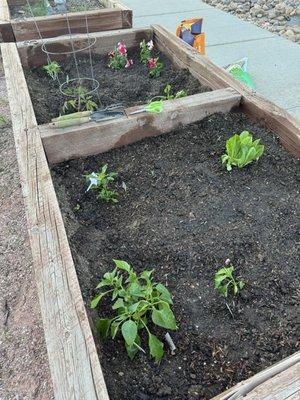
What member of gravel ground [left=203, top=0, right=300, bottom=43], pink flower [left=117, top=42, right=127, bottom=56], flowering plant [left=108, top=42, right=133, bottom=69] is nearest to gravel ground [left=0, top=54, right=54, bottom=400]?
flowering plant [left=108, top=42, right=133, bottom=69]

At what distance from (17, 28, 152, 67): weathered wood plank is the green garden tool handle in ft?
4.75

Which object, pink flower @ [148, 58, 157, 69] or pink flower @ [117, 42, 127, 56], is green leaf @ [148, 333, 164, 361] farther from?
pink flower @ [117, 42, 127, 56]

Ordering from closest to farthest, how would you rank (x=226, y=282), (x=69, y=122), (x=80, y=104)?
1. (x=226, y=282)
2. (x=69, y=122)
3. (x=80, y=104)

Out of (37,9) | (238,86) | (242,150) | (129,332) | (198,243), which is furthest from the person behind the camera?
(37,9)

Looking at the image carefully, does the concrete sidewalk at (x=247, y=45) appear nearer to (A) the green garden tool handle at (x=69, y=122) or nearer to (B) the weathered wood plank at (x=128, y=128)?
A: (B) the weathered wood plank at (x=128, y=128)

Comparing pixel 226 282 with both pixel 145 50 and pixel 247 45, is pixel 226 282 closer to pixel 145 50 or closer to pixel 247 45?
pixel 145 50

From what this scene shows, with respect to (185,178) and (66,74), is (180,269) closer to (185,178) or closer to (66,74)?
(185,178)

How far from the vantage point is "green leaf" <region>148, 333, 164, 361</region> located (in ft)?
4.05

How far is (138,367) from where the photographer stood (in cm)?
125

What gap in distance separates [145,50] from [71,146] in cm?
166

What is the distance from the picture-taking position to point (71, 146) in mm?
2078

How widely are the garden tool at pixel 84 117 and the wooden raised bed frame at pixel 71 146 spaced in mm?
49

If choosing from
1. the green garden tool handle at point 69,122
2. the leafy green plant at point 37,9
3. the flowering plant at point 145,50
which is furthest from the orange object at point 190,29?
the leafy green plant at point 37,9

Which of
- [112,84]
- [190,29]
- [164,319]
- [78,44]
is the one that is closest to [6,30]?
[78,44]
